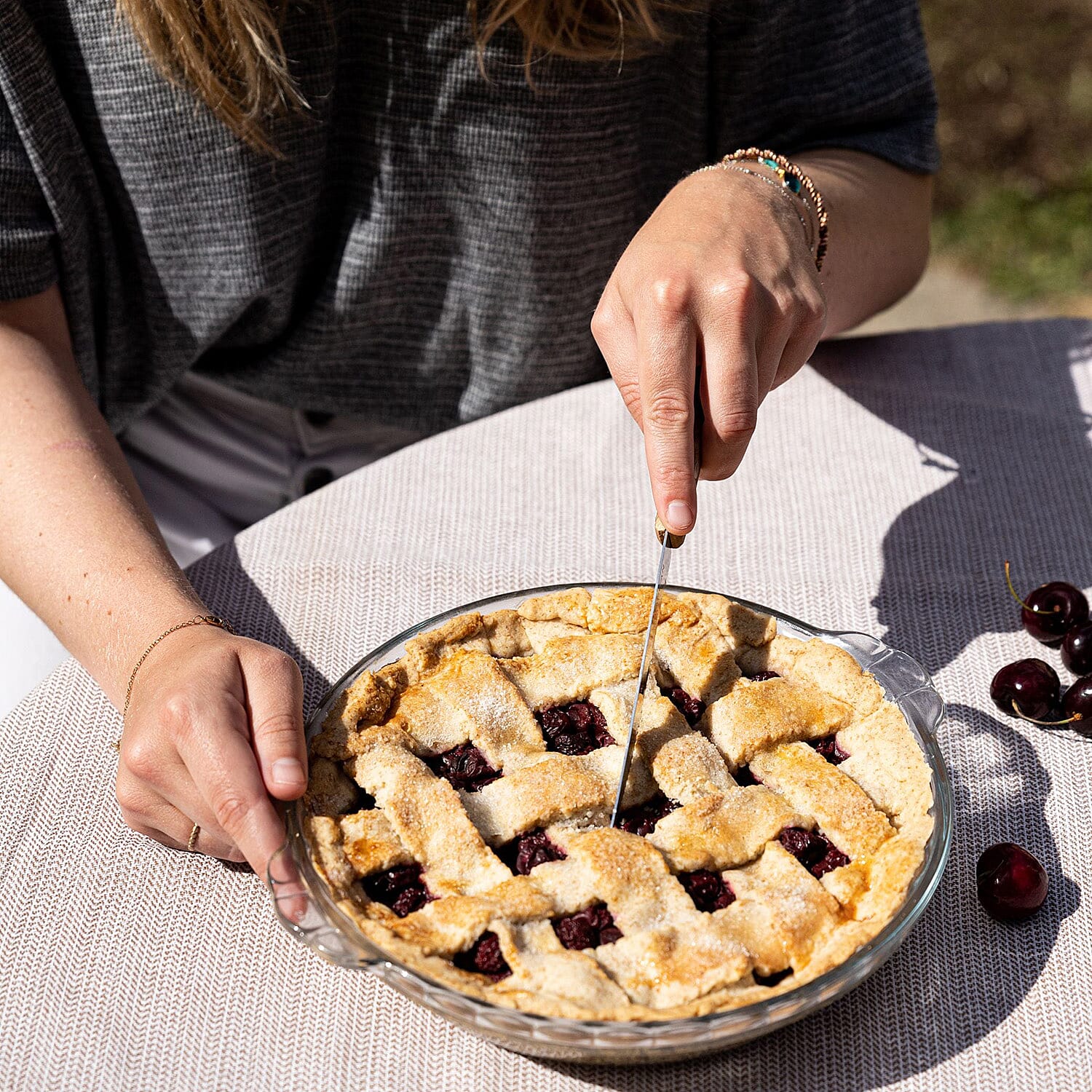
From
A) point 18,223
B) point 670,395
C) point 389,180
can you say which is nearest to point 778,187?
point 670,395

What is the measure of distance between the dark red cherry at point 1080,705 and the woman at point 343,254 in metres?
0.41

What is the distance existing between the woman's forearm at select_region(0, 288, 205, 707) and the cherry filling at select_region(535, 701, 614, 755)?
0.36 metres

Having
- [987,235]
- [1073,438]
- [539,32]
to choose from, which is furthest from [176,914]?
[987,235]

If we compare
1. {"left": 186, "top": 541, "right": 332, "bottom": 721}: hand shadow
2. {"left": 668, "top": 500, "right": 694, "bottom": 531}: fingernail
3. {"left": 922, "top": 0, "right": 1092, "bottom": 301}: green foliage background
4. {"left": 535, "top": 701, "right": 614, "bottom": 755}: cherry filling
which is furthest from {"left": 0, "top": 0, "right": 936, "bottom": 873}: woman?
{"left": 922, "top": 0, "right": 1092, "bottom": 301}: green foliage background

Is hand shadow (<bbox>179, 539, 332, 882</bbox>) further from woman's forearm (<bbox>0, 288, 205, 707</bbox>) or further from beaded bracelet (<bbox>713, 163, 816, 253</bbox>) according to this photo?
beaded bracelet (<bbox>713, 163, 816, 253</bbox>)

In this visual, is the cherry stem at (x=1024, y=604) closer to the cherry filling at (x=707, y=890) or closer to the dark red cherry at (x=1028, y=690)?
the dark red cherry at (x=1028, y=690)

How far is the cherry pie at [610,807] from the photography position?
0.80 m

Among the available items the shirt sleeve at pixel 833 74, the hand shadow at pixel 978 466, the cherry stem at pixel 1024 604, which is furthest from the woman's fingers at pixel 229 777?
the shirt sleeve at pixel 833 74

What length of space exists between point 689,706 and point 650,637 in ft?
0.28

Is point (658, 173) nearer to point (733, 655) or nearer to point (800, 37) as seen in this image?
point (800, 37)

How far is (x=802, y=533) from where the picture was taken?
131 cm

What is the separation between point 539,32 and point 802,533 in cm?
69

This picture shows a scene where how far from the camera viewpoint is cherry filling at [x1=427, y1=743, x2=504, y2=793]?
37.9 inches

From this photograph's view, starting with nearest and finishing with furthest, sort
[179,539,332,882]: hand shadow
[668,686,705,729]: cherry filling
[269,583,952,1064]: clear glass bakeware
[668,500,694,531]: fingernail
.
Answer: [269,583,952,1064]: clear glass bakeware, [668,500,694,531]: fingernail, [668,686,705,729]: cherry filling, [179,539,332,882]: hand shadow
